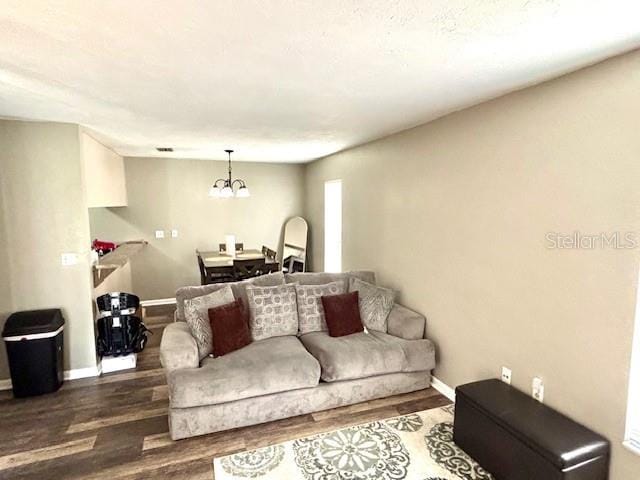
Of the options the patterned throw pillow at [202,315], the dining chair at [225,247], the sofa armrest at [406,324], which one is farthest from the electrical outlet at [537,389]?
the dining chair at [225,247]

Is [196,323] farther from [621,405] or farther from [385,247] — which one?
[621,405]

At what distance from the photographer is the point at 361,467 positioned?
219 centimetres

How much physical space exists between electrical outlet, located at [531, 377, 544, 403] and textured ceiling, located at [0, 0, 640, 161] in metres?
1.86

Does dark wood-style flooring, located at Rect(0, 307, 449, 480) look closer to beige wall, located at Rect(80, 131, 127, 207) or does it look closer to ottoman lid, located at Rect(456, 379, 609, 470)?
ottoman lid, located at Rect(456, 379, 609, 470)

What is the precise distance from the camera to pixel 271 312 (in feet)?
10.6

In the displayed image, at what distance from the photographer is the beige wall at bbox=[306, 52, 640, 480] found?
176 cm

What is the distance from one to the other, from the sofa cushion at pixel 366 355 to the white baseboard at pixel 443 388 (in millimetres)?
188

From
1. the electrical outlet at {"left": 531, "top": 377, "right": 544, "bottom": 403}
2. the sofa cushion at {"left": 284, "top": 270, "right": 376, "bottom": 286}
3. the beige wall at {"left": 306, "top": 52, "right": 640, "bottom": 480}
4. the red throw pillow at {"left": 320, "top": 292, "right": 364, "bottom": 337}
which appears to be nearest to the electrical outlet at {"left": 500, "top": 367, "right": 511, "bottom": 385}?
the beige wall at {"left": 306, "top": 52, "right": 640, "bottom": 480}

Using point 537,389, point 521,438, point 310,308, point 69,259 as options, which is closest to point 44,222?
point 69,259

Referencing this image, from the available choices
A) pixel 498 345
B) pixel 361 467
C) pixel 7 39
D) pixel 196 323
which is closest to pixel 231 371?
pixel 196 323

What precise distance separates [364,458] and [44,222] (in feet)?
11.0

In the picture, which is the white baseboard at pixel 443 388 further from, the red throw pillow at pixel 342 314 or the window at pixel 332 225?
the window at pixel 332 225

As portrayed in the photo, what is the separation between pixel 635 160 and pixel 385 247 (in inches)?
94.8

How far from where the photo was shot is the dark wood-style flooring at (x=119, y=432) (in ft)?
7.16
